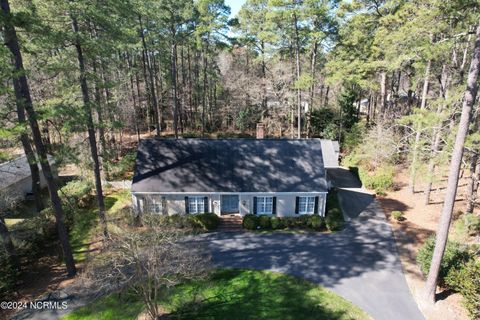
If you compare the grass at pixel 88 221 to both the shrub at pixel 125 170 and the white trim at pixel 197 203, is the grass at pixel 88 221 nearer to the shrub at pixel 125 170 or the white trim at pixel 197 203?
the shrub at pixel 125 170

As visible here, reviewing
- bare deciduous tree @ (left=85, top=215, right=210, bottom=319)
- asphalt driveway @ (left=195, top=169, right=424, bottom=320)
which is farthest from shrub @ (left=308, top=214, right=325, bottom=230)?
bare deciduous tree @ (left=85, top=215, right=210, bottom=319)

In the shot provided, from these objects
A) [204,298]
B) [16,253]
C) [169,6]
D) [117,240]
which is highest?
[169,6]

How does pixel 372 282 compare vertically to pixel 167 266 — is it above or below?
below

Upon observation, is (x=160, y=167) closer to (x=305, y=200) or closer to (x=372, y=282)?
(x=305, y=200)

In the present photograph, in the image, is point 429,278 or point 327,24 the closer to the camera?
point 429,278

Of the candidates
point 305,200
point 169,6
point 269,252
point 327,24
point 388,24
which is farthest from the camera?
point 327,24

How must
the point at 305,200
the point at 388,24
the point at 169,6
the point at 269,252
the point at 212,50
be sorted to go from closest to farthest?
the point at 269,252 → the point at 305,200 → the point at 388,24 → the point at 169,6 → the point at 212,50

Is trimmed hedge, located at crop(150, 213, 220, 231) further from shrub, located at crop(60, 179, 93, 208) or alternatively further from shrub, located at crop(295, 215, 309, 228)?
shrub, located at crop(60, 179, 93, 208)

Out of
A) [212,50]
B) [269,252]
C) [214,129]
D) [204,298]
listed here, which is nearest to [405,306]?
[269,252]
